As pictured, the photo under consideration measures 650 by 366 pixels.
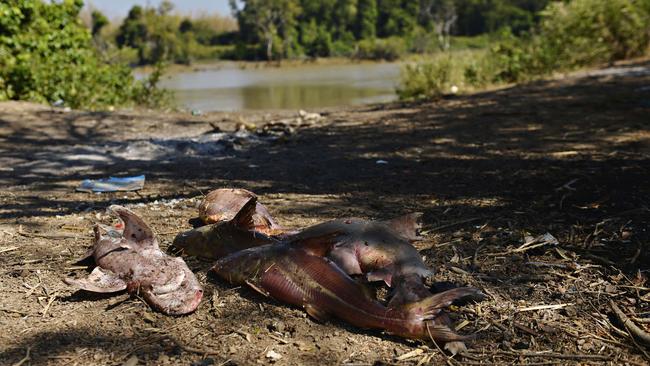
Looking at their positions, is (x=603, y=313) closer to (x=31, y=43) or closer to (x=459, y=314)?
(x=459, y=314)

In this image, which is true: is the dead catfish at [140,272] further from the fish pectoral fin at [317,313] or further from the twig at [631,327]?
the twig at [631,327]

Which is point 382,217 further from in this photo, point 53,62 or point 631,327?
point 53,62

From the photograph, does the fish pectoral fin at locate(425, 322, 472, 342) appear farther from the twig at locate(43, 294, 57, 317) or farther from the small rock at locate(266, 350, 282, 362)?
the twig at locate(43, 294, 57, 317)

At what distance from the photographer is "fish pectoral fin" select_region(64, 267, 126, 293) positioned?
2.12 metres

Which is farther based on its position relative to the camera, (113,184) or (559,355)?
(113,184)

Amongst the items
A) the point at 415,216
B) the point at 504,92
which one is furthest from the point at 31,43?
the point at 415,216

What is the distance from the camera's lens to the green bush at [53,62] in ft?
31.6

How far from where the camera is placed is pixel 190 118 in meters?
8.60

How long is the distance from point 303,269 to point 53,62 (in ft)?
32.7

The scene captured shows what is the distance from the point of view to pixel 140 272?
226 cm

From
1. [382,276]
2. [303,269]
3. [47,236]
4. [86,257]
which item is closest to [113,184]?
[47,236]

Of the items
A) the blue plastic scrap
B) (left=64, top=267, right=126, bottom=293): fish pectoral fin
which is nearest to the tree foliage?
the blue plastic scrap

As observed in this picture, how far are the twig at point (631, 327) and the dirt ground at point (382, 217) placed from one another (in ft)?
0.06

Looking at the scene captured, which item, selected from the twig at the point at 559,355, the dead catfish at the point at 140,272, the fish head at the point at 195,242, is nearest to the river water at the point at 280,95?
the fish head at the point at 195,242
